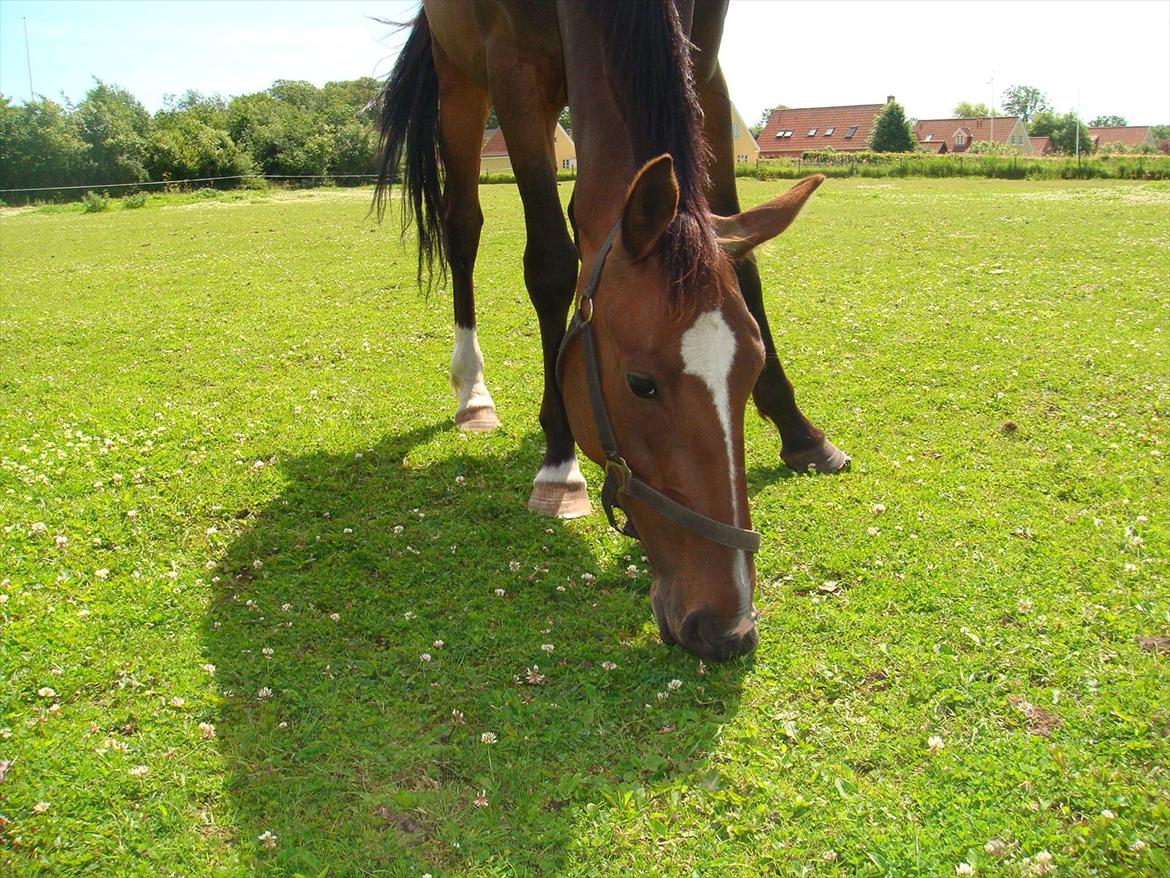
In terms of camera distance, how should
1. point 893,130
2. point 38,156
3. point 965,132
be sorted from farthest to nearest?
point 965,132 → point 893,130 → point 38,156

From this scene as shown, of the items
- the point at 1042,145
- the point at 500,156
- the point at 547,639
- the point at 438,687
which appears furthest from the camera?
the point at 1042,145

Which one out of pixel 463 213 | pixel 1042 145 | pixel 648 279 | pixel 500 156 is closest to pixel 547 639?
pixel 648 279

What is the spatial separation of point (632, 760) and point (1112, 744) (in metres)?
1.67

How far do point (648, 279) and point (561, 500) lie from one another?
2081mm

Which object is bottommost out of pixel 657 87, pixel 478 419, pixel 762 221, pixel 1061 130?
pixel 478 419

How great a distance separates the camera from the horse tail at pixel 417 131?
6766 millimetres

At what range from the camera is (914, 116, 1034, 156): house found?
89750 millimetres

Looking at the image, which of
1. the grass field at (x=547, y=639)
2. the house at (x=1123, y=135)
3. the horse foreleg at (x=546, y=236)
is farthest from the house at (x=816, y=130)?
the horse foreleg at (x=546, y=236)

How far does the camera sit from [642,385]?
3078mm

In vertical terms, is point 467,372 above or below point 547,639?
above

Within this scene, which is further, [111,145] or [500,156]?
[500,156]

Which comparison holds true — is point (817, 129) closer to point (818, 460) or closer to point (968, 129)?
point (968, 129)

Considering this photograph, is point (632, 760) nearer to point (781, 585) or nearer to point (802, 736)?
point (802, 736)

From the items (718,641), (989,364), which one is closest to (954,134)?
(989,364)
